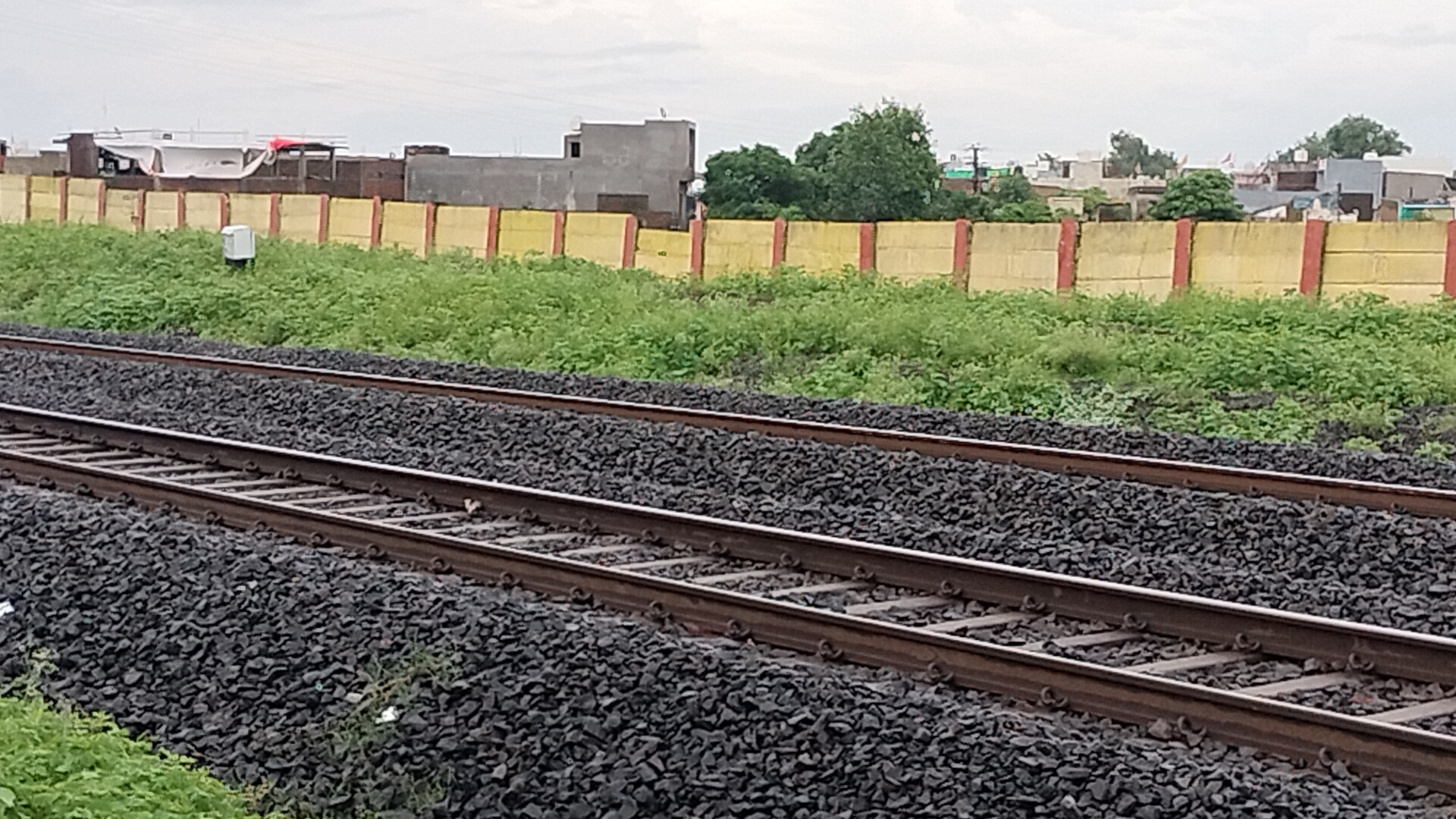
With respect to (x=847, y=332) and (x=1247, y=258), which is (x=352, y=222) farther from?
(x=1247, y=258)

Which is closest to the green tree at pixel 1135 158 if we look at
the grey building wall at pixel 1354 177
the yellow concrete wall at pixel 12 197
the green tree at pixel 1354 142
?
the green tree at pixel 1354 142

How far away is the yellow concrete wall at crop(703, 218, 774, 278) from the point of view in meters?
30.0

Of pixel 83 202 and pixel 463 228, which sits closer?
pixel 463 228

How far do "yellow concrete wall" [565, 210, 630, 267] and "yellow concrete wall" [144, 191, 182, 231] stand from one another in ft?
40.8

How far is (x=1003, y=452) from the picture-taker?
12484mm

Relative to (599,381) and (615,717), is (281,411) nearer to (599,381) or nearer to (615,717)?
(599,381)

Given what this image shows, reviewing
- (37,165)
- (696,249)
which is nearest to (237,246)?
(696,249)

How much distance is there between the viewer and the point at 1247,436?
15.7m

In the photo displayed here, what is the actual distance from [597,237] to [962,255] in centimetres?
796

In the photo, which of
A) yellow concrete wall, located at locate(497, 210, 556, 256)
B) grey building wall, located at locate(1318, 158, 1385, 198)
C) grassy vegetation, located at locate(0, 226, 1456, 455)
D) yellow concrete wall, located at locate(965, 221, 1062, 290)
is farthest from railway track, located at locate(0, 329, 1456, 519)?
grey building wall, located at locate(1318, 158, 1385, 198)

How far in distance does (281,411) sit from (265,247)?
63.5 feet

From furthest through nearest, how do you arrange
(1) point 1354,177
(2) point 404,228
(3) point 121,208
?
1. (1) point 1354,177
2. (3) point 121,208
3. (2) point 404,228

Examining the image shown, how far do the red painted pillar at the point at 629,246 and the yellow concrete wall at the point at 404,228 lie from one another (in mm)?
5860

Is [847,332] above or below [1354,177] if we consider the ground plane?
below
